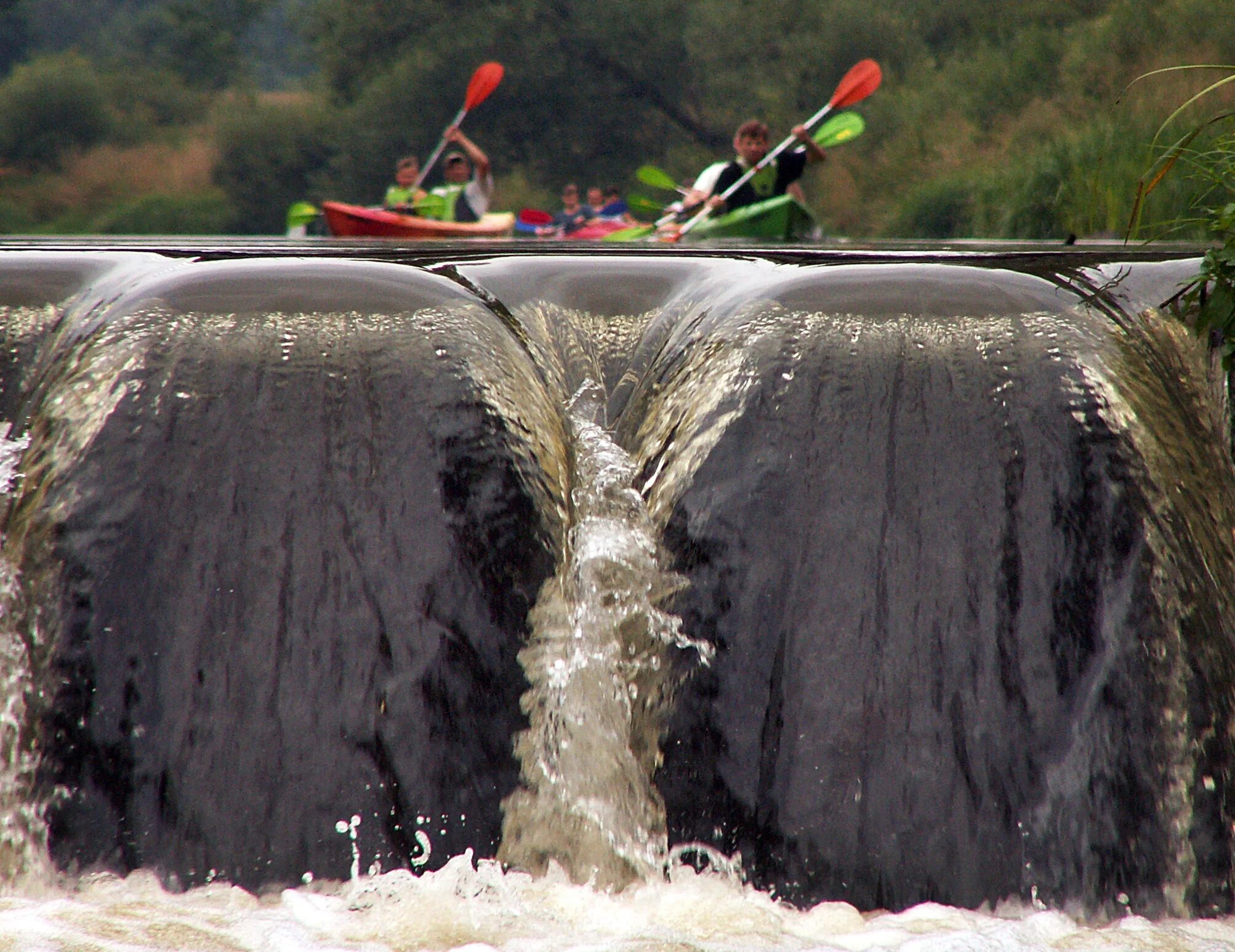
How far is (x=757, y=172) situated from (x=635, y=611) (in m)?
6.94

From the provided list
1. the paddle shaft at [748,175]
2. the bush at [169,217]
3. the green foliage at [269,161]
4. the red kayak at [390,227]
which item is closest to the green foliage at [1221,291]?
the paddle shaft at [748,175]

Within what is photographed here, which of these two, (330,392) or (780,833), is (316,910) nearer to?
(780,833)

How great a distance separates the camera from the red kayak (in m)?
Answer: 10.9

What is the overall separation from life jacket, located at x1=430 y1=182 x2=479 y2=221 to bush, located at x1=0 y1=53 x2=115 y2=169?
19.2m

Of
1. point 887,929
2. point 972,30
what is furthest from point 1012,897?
point 972,30

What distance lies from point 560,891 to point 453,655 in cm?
A: 37

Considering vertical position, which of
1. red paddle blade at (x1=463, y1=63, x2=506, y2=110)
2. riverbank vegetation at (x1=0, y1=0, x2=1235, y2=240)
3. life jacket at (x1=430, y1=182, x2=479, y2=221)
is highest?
riverbank vegetation at (x1=0, y1=0, x2=1235, y2=240)

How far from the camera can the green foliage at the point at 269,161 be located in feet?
91.6

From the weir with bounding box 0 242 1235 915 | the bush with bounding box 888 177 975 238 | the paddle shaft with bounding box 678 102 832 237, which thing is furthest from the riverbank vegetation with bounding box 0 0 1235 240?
the weir with bounding box 0 242 1235 915

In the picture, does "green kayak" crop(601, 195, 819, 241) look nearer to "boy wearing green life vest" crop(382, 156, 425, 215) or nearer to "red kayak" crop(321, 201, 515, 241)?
"red kayak" crop(321, 201, 515, 241)

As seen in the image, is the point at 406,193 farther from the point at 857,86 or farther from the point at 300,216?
the point at 857,86

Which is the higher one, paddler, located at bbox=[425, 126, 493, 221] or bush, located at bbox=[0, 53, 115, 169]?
bush, located at bbox=[0, 53, 115, 169]

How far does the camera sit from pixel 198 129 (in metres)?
31.1

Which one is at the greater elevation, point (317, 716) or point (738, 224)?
point (738, 224)
